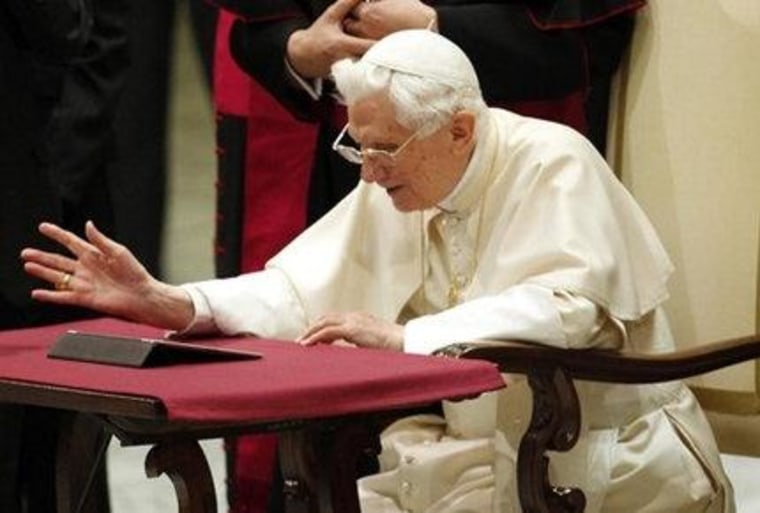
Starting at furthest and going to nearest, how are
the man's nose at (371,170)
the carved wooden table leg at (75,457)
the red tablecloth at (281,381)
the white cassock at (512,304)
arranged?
the man's nose at (371,170) → the white cassock at (512,304) → the carved wooden table leg at (75,457) → the red tablecloth at (281,381)

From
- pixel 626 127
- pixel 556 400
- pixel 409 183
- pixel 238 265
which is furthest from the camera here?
pixel 238 265

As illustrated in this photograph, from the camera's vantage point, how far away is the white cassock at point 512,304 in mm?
4531

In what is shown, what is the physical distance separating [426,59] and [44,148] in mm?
1194

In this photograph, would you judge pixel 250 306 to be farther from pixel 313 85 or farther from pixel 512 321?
pixel 313 85

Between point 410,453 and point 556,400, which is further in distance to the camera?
point 410,453

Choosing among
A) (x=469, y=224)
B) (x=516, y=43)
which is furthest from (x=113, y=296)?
(x=516, y=43)

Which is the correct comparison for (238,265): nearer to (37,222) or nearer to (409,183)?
(37,222)

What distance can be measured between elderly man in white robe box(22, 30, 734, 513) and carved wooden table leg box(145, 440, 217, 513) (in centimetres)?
52

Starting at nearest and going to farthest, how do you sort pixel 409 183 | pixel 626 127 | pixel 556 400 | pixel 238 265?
pixel 556 400 < pixel 409 183 < pixel 626 127 < pixel 238 265

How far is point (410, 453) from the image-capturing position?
15.4 ft

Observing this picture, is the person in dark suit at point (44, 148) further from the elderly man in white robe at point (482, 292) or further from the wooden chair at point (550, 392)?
the wooden chair at point (550, 392)

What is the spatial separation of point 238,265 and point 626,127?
1.13m

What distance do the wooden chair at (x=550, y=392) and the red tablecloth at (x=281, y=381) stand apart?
0.19 metres

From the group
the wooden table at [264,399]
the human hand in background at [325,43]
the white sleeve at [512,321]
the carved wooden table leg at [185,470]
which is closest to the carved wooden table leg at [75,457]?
the wooden table at [264,399]
